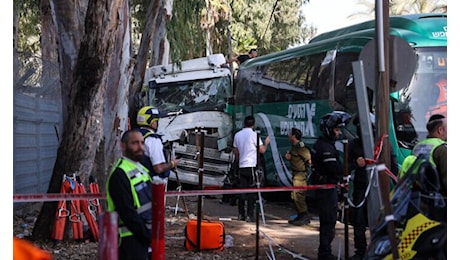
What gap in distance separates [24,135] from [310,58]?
641 centimetres

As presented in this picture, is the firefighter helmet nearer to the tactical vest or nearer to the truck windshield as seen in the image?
the tactical vest

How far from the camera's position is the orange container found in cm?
872

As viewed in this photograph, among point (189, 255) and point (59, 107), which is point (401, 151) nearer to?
point (189, 255)

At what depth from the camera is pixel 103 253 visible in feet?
12.4

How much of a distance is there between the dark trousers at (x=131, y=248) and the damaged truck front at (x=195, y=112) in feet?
36.7

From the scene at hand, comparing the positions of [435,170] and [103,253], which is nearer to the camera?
[103,253]

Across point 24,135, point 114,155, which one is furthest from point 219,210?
point 24,135

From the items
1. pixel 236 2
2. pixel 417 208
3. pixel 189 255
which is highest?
pixel 236 2

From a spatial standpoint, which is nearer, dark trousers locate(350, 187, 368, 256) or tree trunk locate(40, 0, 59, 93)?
dark trousers locate(350, 187, 368, 256)

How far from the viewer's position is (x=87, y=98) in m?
9.02

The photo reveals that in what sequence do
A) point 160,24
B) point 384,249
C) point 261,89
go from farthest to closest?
point 160,24 → point 261,89 → point 384,249

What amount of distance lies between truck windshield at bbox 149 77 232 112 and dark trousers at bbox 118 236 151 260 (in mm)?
13701

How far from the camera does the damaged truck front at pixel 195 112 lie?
16.5m

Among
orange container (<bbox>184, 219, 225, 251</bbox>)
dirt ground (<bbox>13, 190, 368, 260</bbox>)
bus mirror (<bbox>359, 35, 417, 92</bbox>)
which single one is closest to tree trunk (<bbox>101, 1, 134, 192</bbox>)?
dirt ground (<bbox>13, 190, 368, 260</bbox>)
